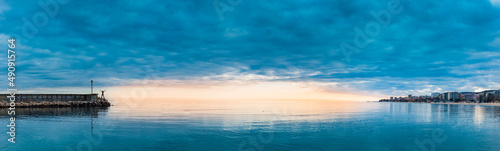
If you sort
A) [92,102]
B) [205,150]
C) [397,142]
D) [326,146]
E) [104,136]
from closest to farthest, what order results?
[205,150] → [326,146] → [397,142] → [104,136] → [92,102]

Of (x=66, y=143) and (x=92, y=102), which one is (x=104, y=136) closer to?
(x=66, y=143)

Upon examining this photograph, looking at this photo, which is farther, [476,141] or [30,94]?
[30,94]

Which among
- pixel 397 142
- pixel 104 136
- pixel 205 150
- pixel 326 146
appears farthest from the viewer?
pixel 104 136

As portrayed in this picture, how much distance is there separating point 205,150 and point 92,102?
13626 centimetres

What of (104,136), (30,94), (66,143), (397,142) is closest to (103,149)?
(66,143)

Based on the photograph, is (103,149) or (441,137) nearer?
(103,149)

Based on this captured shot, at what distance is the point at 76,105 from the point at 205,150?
132321mm

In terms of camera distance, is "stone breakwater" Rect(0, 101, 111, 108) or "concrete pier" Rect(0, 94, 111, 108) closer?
"stone breakwater" Rect(0, 101, 111, 108)

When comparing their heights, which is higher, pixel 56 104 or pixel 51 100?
pixel 51 100

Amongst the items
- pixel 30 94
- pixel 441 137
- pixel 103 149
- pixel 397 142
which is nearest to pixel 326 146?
pixel 397 142

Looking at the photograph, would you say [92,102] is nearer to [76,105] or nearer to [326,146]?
[76,105]

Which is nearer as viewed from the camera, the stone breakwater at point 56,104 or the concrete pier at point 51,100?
the stone breakwater at point 56,104

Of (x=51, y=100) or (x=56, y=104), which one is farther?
(x=51, y=100)

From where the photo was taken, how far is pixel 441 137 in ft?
156
